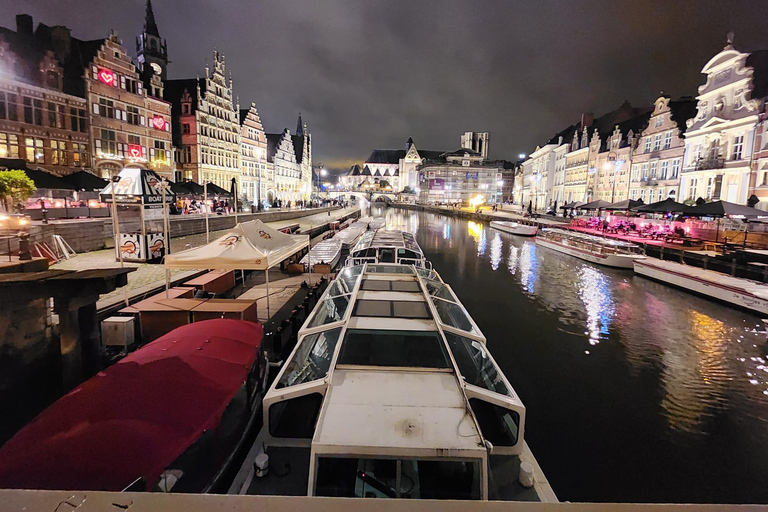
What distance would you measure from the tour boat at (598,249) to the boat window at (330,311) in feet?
70.2

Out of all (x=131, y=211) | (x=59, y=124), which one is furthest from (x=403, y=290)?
(x=59, y=124)

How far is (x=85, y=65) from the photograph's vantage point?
35.6 m

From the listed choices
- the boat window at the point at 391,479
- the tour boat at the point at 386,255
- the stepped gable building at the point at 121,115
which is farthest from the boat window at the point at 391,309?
the stepped gable building at the point at 121,115

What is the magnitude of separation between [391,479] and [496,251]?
2998 cm

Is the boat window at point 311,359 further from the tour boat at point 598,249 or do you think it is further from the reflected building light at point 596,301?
the tour boat at point 598,249

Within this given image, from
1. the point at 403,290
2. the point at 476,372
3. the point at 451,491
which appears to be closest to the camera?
the point at 451,491

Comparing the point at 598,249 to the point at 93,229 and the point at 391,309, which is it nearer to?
the point at 391,309

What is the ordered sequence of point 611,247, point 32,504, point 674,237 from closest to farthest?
point 32,504, point 611,247, point 674,237

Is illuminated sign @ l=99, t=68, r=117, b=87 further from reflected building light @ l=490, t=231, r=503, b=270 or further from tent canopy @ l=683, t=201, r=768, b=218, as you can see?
tent canopy @ l=683, t=201, r=768, b=218

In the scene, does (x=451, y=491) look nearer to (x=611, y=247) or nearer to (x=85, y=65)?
(x=611, y=247)

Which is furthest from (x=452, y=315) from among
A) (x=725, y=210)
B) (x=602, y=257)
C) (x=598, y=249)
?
(x=725, y=210)

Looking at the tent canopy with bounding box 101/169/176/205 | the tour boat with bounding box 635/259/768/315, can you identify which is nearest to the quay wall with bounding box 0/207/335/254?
the tent canopy with bounding box 101/169/176/205

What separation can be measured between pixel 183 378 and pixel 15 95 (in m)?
38.6

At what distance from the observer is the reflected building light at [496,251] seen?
2677cm
